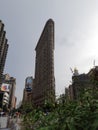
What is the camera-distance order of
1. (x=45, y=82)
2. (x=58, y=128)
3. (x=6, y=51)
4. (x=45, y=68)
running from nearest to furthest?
(x=58, y=128) → (x=45, y=82) → (x=45, y=68) → (x=6, y=51)

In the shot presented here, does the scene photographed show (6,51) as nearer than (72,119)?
No

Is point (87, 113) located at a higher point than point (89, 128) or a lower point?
higher

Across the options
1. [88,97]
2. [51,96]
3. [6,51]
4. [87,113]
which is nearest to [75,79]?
[88,97]

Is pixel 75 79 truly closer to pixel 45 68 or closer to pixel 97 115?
pixel 97 115

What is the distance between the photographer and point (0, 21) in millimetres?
96875

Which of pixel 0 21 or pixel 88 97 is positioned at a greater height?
pixel 0 21

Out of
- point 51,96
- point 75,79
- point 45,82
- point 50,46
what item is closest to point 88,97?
point 75,79

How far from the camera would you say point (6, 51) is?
123938mm

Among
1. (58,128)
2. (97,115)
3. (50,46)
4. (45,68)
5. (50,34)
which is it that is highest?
(50,34)

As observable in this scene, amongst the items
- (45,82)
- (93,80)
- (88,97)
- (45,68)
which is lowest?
(88,97)

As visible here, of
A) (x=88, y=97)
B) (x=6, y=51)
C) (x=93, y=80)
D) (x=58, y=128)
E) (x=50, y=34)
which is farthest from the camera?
(x=6, y=51)

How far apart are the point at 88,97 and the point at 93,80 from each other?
406mm

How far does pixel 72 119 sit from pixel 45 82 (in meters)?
92.7

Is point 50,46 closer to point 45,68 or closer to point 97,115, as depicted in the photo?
point 45,68
